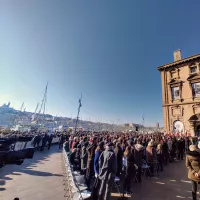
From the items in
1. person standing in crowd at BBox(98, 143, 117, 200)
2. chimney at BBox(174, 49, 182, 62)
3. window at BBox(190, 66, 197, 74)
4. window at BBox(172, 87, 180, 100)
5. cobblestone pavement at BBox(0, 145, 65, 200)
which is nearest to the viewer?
person standing in crowd at BBox(98, 143, 117, 200)

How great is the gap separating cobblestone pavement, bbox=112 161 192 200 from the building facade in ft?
51.3

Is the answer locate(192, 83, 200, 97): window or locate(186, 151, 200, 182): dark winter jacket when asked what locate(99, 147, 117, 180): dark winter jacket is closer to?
locate(186, 151, 200, 182): dark winter jacket

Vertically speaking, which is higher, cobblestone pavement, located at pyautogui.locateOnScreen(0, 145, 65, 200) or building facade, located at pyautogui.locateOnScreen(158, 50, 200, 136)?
building facade, located at pyautogui.locateOnScreen(158, 50, 200, 136)

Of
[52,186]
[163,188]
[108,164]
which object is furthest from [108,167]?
[163,188]

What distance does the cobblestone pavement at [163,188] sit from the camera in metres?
5.11

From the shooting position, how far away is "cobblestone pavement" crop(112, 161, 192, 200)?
5.11 m

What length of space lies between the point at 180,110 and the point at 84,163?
21.1 m

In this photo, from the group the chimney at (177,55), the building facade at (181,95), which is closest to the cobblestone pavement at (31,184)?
the building facade at (181,95)

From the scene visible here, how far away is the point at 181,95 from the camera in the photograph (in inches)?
841

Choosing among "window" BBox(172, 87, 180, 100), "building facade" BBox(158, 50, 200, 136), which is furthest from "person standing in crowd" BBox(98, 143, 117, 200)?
"window" BBox(172, 87, 180, 100)

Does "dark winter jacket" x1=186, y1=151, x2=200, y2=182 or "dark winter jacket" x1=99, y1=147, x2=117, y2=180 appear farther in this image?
"dark winter jacket" x1=186, y1=151, x2=200, y2=182

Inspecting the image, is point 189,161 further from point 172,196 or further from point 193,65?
point 193,65

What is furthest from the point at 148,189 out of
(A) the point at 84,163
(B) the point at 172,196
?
(A) the point at 84,163

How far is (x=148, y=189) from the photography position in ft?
18.8
